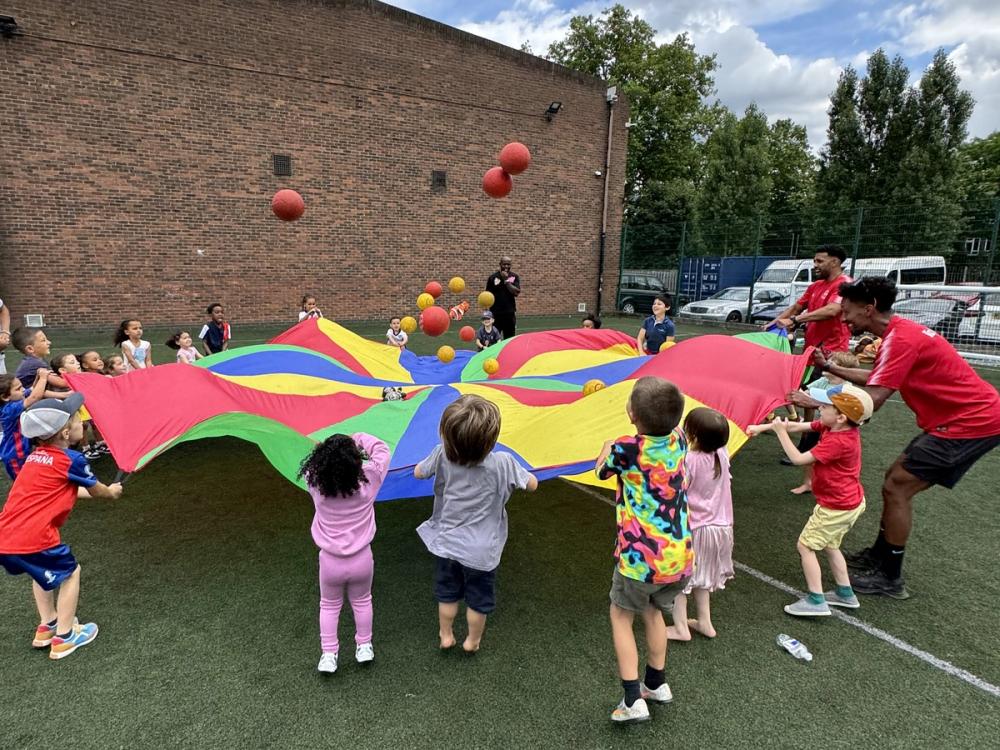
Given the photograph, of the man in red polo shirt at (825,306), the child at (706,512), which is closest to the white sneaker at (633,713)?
the child at (706,512)

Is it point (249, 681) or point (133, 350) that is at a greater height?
point (133, 350)

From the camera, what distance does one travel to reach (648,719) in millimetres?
2152

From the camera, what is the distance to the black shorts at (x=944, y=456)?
110 inches

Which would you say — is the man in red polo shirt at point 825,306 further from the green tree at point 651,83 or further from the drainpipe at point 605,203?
the green tree at point 651,83

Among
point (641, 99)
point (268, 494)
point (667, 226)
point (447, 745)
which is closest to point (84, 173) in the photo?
point (268, 494)

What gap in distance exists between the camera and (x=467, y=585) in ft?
7.93

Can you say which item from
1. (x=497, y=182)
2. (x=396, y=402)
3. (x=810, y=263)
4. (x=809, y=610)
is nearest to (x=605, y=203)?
(x=810, y=263)

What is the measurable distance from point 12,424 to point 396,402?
2.13 metres

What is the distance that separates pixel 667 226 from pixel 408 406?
48.3 ft

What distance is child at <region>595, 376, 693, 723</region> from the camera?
2.02 meters

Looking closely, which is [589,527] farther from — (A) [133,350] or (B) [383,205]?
(B) [383,205]

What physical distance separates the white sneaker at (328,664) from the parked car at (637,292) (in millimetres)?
15806

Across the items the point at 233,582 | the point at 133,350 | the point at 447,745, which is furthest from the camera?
the point at 133,350

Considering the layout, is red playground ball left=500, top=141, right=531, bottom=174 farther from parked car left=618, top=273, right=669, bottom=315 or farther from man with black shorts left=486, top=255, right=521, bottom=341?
parked car left=618, top=273, right=669, bottom=315
